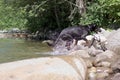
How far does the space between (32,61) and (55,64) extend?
39 cm

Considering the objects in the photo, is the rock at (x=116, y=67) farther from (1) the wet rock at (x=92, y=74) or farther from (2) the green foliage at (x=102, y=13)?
(2) the green foliage at (x=102, y=13)

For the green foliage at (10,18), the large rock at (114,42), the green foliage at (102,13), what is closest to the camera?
the large rock at (114,42)

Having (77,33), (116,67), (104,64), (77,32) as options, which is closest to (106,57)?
(104,64)

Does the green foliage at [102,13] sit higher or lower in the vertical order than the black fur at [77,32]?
higher

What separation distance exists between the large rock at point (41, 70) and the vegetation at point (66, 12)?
8263 millimetres

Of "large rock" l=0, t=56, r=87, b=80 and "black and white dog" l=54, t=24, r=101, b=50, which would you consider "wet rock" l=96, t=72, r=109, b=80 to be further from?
"black and white dog" l=54, t=24, r=101, b=50

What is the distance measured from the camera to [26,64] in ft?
17.1

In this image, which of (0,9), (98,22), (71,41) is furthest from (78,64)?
(0,9)

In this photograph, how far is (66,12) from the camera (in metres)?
18.1

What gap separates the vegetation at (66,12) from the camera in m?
14.1

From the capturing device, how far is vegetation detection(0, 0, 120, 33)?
1407cm

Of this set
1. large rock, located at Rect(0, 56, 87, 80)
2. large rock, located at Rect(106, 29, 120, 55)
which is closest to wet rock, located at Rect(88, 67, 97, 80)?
large rock, located at Rect(0, 56, 87, 80)

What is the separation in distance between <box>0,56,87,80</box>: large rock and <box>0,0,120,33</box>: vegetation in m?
8.26

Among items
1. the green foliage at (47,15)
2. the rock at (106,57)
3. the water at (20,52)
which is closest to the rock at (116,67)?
the rock at (106,57)
